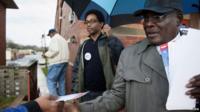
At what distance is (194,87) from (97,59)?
3.08m

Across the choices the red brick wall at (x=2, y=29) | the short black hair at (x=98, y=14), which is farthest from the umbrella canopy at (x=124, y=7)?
the red brick wall at (x=2, y=29)

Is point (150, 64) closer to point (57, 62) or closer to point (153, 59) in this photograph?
point (153, 59)

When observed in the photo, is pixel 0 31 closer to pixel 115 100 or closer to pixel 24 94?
pixel 24 94

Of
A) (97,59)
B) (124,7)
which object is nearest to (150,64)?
(124,7)

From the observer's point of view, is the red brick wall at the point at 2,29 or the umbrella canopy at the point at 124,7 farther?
the red brick wall at the point at 2,29

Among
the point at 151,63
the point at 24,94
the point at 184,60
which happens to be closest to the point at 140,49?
the point at 151,63

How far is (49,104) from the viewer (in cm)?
328

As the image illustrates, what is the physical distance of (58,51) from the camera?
1088cm

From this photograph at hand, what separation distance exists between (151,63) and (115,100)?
464 millimetres

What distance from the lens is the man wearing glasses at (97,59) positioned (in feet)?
19.6

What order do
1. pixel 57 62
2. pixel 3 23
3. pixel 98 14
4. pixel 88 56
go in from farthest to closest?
1. pixel 3 23
2. pixel 57 62
3. pixel 88 56
4. pixel 98 14

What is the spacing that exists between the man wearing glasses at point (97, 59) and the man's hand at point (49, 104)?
2528 mm

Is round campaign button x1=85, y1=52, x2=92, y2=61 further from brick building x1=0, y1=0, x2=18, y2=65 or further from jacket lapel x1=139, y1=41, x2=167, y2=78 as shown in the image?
brick building x1=0, y1=0, x2=18, y2=65

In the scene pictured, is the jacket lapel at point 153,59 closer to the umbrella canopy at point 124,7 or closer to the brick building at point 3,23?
the umbrella canopy at point 124,7
